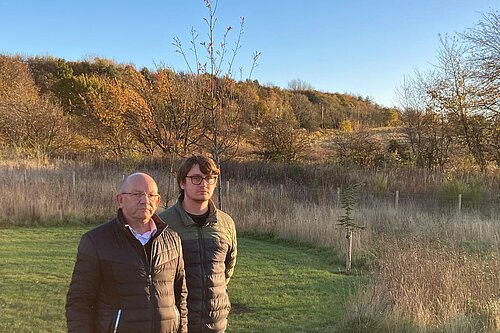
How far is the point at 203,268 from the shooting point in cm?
258

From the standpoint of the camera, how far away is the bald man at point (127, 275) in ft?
6.73

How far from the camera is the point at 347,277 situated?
22.1ft

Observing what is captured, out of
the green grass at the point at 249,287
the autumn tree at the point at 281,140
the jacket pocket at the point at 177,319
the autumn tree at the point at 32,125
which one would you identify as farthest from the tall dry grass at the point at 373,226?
the autumn tree at the point at 32,125

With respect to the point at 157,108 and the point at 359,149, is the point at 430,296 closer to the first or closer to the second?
the point at 157,108

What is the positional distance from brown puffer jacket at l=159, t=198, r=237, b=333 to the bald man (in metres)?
0.29

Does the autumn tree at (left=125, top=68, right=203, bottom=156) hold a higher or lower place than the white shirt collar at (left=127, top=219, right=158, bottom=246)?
higher

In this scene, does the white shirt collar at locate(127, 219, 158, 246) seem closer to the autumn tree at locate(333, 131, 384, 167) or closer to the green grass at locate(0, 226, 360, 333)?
the green grass at locate(0, 226, 360, 333)

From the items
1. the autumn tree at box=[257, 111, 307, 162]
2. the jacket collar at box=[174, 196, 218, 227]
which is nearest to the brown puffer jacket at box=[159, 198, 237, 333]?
the jacket collar at box=[174, 196, 218, 227]

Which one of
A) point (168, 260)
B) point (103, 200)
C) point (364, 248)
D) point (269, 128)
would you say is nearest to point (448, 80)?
point (269, 128)

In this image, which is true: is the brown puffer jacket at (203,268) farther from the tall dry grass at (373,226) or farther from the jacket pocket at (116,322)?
the tall dry grass at (373,226)

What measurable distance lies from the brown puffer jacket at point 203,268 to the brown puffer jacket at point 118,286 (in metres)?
0.34

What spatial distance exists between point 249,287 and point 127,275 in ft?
13.7

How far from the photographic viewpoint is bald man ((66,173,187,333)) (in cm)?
205

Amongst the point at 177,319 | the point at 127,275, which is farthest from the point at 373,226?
the point at 127,275
